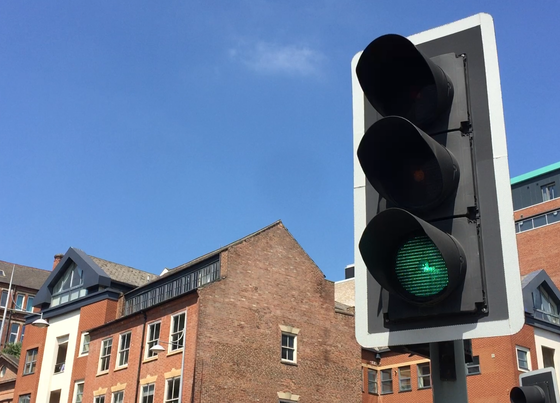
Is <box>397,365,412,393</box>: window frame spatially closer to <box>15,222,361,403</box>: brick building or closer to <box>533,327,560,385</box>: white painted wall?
<box>15,222,361,403</box>: brick building

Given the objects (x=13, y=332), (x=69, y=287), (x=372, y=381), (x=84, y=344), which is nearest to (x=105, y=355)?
(x=84, y=344)

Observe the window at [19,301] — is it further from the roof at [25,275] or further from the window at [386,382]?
the window at [386,382]

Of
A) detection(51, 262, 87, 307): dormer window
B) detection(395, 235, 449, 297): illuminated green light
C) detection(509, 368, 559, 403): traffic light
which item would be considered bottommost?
detection(509, 368, 559, 403): traffic light

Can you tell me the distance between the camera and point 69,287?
151 ft

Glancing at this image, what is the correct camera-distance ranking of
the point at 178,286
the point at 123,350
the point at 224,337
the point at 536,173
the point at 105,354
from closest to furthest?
the point at 224,337 → the point at 123,350 → the point at 178,286 → the point at 105,354 → the point at 536,173

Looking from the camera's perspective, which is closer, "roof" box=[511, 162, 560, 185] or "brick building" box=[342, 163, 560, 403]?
"brick building" box=[342, 163, 560, 403]

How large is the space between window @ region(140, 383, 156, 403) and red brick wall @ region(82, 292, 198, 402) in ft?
1.45

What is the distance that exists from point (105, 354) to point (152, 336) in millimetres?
4904

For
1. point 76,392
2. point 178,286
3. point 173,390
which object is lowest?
point 173,390

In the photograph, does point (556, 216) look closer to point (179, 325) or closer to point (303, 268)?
point (303, 268)

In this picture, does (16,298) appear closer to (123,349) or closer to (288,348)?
(123,349)

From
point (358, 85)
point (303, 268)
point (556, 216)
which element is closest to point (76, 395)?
point (303, 268)

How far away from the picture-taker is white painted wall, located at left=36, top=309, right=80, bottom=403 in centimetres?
4144

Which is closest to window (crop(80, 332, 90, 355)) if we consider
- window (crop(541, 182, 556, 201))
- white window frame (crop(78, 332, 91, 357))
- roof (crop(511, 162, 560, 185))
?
white window frame (crop(78, 332, 91, 357))
